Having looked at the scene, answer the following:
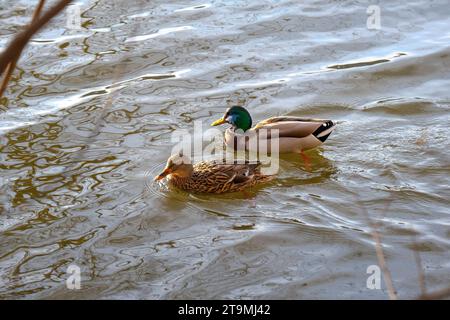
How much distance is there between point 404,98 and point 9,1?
6.05 meters

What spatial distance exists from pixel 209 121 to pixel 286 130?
114 cm

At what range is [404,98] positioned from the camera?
8672 millimetres

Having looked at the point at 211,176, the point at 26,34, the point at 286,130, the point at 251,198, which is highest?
the point at 26,34

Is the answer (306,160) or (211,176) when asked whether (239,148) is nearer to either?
(306,160)

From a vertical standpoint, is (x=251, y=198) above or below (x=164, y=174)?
Answer: below

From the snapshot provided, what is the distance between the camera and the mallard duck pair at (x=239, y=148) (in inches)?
271

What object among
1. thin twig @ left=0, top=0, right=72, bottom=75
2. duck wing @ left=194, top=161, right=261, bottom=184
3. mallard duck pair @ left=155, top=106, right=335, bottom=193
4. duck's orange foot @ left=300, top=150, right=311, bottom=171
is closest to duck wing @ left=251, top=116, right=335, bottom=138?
mallard duck pair @ left=155, top=106, right=335, bottom=193

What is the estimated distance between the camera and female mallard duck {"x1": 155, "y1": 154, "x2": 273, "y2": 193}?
686 cm

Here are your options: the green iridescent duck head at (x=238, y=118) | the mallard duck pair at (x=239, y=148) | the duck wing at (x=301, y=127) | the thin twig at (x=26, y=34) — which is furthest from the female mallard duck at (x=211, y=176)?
the thin twig at (x=26, y=34)

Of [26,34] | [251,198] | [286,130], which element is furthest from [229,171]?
[26,34]

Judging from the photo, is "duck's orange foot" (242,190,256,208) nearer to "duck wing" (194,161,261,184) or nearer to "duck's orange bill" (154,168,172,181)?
"duck wing" (194,161,261,184)

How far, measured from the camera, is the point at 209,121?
8.25 meters

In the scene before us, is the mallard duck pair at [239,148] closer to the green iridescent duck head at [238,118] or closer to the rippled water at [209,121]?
the green iridescent duck head at [238,118]
